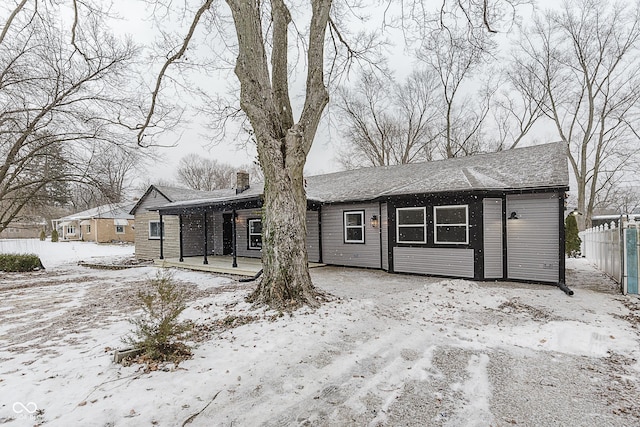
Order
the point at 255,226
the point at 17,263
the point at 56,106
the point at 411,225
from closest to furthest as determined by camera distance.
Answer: the point at 411,225
the point at 56,106
the point at 17,263
the point at 255,226

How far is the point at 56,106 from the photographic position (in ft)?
35.0

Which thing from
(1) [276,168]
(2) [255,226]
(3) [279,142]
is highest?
(3) [279,142]

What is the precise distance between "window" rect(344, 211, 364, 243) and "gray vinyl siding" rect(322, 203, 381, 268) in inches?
4.8

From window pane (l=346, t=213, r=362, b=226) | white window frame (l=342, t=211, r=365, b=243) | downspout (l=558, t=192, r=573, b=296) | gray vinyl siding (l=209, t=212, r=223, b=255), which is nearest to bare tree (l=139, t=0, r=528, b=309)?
white window frame (l=342, t=211, r=365, b=243)

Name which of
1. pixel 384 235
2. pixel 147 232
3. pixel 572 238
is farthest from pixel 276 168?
pixel 572 238

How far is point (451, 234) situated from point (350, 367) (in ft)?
22.8

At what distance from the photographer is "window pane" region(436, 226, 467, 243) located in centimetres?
936

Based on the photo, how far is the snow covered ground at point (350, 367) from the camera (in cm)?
273

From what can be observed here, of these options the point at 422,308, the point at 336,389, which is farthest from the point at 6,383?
the point at 422,308

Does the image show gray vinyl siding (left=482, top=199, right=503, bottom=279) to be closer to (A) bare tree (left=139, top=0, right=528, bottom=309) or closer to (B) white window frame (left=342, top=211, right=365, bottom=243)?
(B) white window frame (left=342, top=211, right=365, bottom=243)

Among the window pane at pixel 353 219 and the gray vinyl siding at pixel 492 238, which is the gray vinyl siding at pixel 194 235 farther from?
the gray vinyl siding at pixel 492 238

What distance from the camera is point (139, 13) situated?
7.75 meters

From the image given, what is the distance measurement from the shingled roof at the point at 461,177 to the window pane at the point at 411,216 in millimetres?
655

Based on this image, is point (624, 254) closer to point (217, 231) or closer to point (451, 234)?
point (451, 234)
